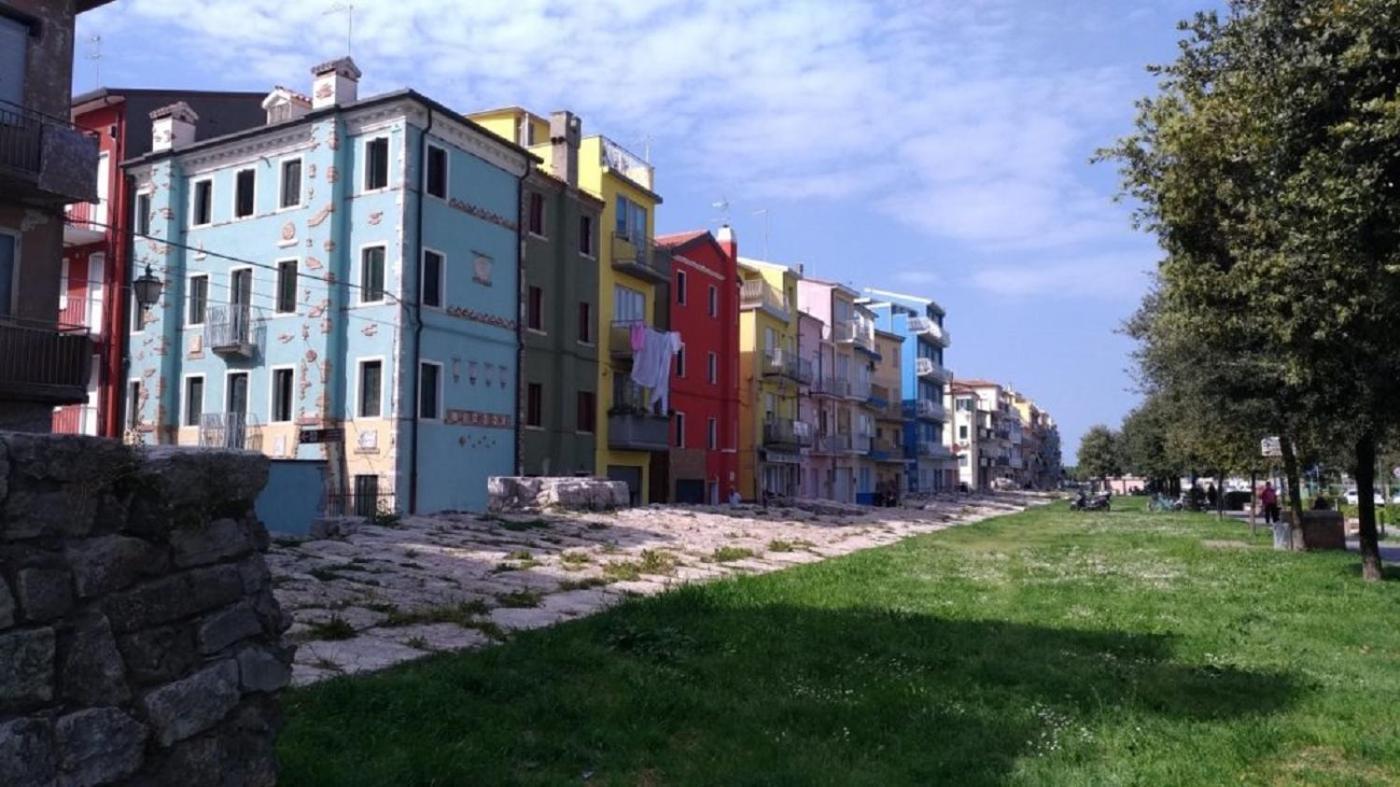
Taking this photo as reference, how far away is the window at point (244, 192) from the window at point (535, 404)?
34.6 feet

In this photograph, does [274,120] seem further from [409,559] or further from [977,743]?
[977,743]

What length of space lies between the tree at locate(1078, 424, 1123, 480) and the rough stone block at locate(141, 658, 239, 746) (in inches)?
4584

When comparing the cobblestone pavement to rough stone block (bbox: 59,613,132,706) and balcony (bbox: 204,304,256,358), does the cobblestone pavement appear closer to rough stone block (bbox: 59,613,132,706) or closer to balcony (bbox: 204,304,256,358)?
rough stone block (bbox: 59,613,132,706)

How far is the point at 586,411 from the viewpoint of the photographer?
38281 millimetres

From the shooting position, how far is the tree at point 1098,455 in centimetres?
11389

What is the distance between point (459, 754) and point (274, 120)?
1299 inches

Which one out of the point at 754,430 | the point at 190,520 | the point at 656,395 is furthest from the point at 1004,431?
the point at 190,520

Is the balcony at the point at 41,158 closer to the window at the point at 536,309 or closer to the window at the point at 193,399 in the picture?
the window at the point at 193,399

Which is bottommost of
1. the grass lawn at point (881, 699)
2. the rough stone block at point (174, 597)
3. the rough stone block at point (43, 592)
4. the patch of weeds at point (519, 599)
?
the grass lawn at point (881, 699)

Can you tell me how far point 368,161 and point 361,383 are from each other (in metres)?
6.61

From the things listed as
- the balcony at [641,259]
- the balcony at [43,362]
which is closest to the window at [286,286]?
the balcony at [641,259]

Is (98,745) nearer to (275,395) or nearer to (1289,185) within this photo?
(1289,185)

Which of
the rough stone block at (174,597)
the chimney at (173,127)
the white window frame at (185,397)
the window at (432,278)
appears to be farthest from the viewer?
the chimney at (173,127)

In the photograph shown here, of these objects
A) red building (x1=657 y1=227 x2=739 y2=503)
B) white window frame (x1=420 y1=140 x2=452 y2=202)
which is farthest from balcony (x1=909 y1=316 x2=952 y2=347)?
white window frame (x1=420 y1=140 x2=452 y2=202)
